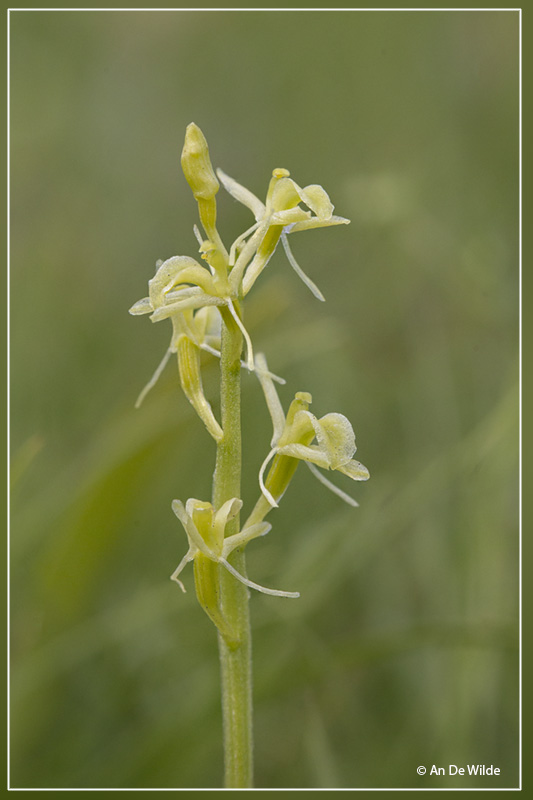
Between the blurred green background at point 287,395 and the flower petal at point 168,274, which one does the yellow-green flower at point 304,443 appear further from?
the blurred green background at point 287,395

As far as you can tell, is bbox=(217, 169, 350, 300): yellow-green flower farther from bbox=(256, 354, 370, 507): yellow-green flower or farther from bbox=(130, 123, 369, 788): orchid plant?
bbox=(256, 354, 370, 507): yellow-green flower

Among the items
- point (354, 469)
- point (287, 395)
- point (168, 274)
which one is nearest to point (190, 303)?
point (168, 274)

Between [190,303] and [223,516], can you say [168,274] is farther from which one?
[223,516]

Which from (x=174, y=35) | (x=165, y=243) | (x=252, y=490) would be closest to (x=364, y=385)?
(x=252, y=490)

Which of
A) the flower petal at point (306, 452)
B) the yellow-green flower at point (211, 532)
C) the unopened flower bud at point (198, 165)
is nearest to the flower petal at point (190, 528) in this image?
the yellow-green flower at point (211, 532)

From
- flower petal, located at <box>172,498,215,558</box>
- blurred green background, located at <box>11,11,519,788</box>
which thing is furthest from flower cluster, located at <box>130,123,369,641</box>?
blurred green background, located at <box>11,11,519,788</box>

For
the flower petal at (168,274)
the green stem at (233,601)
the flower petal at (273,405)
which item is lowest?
the green stem at (233,601)
